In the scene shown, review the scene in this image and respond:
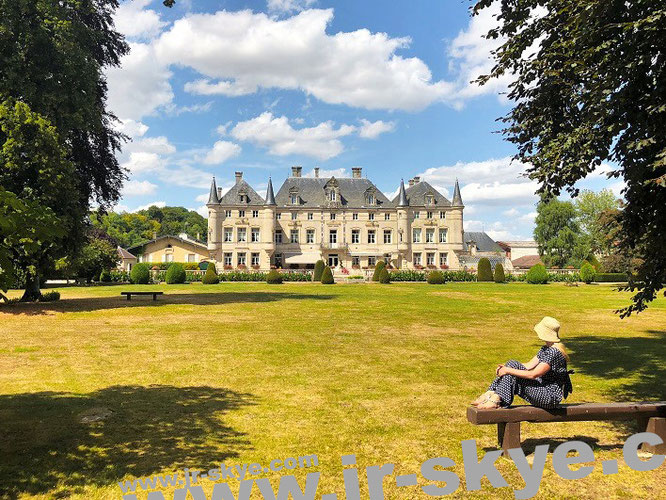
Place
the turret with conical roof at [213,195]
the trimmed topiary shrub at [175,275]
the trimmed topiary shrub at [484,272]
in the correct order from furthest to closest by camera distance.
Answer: the turret with conical roof at [213,195], the trimmed topiary shrub at [484,272], the trimmed topiary shrub at [175,275]

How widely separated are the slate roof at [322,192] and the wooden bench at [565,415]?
5751cm

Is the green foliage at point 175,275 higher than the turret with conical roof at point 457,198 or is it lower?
lower

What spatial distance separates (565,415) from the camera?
4.99m

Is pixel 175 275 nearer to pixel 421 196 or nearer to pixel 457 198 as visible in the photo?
pixel 421 196

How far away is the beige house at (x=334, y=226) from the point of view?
198 feet

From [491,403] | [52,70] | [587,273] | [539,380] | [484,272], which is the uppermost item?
[52,70]

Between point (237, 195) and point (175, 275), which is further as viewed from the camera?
point (237, 195)

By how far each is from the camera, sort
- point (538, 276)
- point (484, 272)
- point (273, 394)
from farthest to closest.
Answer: point (484, 272)
point (538, 276)
point (273, 394)

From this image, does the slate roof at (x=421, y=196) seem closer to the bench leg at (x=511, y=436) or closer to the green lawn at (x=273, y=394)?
the green lawn at (x=273, y=394)

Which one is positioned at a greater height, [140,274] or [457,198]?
[457,198]

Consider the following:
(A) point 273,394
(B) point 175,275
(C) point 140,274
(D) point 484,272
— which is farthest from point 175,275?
(A) point 273,394

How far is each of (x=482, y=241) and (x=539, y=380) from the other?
3300 inches

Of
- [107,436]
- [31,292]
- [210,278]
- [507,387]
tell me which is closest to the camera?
[507,387]

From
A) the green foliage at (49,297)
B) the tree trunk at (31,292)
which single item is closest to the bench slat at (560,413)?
the tree trunk at (31,292)
